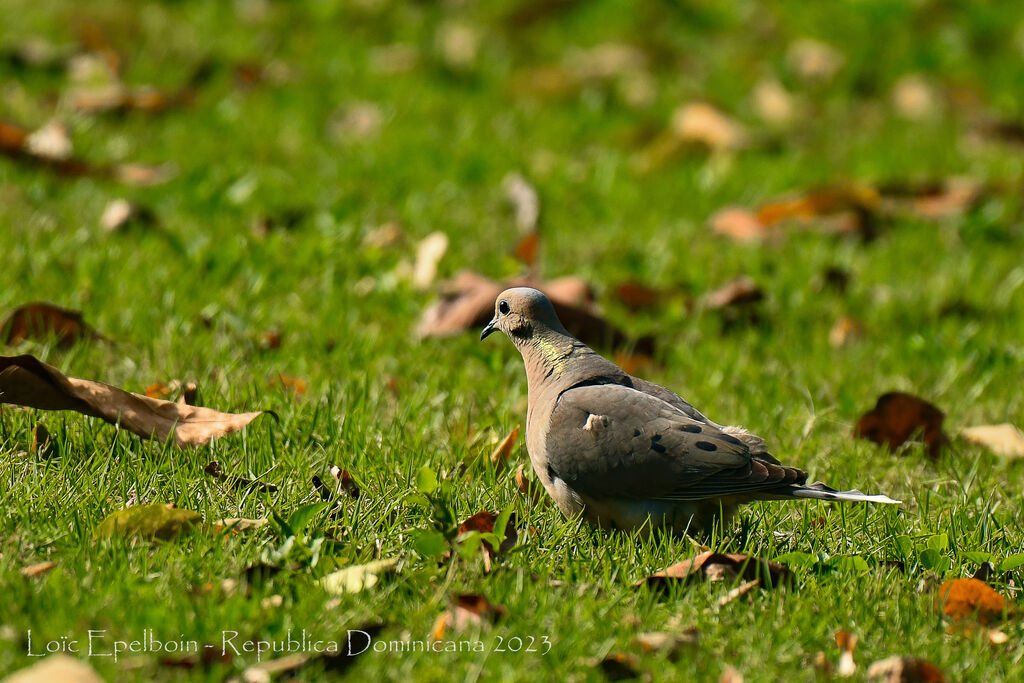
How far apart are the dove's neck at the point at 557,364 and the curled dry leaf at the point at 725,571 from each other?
68cm

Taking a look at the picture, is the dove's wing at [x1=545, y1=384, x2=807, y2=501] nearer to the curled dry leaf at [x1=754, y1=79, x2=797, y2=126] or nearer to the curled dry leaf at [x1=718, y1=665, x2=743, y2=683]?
the curled dry leaf at [x1=718, y1=665, x2=743, y2=683]

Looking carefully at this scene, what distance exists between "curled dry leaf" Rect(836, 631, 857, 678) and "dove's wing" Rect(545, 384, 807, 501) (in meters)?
0.50

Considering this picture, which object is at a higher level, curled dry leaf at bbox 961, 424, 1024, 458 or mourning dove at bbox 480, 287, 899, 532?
mourning dove at bbox 480, 287, 899, 532

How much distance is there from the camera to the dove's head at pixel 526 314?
3.62 meters

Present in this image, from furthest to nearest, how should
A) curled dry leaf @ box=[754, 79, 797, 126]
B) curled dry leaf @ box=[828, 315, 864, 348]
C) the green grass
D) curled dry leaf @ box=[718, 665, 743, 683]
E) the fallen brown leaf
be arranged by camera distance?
curled dry leaf @ box=[754, 79, 797, 126] < the fallen brown leaf < curled dry leaf @ box=[828, 315, 864, 348] < the green grass < curled dry leaf @ box=[718, 665, 743, 683]

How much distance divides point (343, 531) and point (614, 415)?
0.79 metres

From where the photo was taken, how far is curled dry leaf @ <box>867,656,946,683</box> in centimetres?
261

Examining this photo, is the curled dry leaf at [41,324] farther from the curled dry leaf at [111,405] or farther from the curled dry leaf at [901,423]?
the curled dry leaf at [901,423]

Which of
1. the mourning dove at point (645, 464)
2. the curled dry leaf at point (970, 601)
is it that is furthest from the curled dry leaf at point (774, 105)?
the curled dry leaf at point (970, 601)

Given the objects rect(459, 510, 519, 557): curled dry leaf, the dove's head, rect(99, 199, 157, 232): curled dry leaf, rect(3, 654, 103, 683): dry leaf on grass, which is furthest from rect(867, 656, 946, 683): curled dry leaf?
rect(99, 199, 157, 232): curled dry leaf

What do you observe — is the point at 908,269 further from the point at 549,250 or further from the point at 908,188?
the point at 549,250

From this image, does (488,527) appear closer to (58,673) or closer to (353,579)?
(353,579)

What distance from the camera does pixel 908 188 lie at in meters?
6.56

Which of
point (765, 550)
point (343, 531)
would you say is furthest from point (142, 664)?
point (765, 550)
